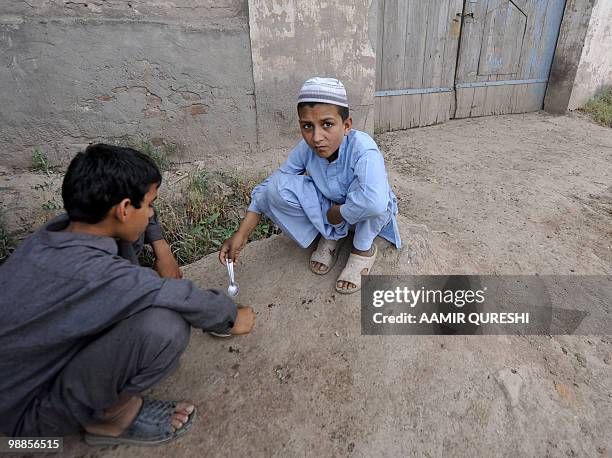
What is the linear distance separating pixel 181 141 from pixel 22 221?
1261 millimetres

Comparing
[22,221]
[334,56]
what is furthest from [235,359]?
[334,56]

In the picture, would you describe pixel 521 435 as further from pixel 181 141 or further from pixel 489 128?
pixel 489 128

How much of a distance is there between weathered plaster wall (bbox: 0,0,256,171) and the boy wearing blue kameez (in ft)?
5.04

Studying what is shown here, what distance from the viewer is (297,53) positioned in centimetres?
340

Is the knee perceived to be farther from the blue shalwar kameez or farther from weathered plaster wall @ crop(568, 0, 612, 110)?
weathered plaster wall @ crop(568, 0, 612, 110)

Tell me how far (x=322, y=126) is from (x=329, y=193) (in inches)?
14.3

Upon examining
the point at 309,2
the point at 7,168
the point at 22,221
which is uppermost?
the point at 309,2

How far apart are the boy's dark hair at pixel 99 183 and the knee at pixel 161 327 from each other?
13.3 inches

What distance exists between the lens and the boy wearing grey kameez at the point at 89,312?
109 cm

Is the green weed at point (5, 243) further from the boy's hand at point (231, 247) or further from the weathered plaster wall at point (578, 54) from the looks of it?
the weathered plaster wall at point (578, 54)

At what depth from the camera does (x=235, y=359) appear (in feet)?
5.62

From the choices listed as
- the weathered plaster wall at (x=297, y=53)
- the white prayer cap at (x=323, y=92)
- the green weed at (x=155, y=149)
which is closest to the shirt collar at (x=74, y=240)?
the white prayer cap at (x=323, y=92)

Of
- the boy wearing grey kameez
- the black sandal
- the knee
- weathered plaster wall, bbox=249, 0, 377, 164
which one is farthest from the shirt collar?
weathered plaster wall, bbox=249, 0, 377, 164

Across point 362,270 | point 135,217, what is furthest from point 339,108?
point 135,217
